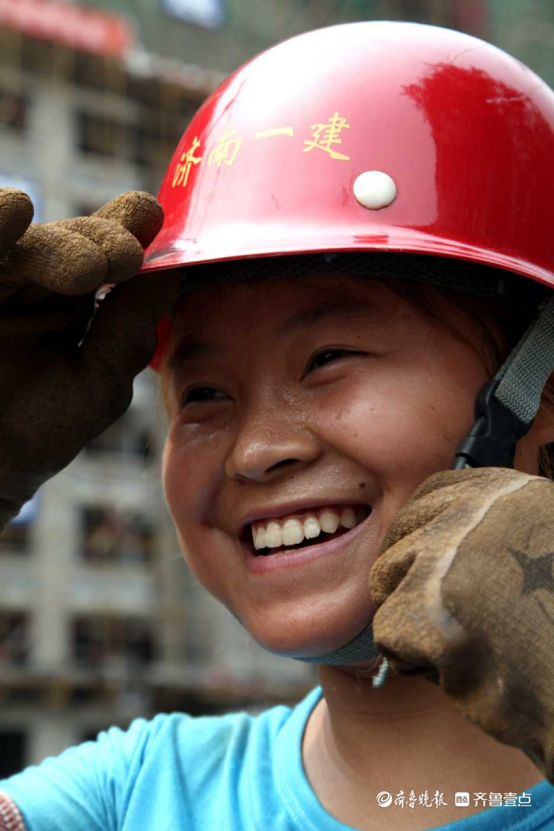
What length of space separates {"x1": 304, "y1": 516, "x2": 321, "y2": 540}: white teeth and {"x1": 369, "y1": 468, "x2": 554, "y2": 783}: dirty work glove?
0.41 metres

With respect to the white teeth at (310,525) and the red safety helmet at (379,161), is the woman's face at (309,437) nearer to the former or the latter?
the white teeth at (310,525)

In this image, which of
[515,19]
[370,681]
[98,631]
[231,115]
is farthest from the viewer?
[515,19]

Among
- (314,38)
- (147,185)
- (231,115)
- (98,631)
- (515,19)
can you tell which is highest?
(314,38)

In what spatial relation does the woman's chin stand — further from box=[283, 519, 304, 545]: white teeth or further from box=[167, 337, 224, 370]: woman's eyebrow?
box=[167, 337, 224, 370]: woman's eyebrow

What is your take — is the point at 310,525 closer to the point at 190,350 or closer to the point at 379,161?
the point at 190,350

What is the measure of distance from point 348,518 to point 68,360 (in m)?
0.63

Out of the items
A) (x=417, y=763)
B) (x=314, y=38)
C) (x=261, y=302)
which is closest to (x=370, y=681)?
(x=417, y=763)

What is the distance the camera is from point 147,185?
21969mm

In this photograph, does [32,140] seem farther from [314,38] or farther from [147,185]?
[314,38]

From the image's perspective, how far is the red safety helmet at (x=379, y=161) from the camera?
197 cm

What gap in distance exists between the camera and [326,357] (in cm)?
193

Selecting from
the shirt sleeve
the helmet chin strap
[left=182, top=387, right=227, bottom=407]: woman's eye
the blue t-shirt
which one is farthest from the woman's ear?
the shirt sleeve

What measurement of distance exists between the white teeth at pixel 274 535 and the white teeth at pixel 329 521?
8 cm

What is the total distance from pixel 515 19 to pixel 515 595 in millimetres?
27132
